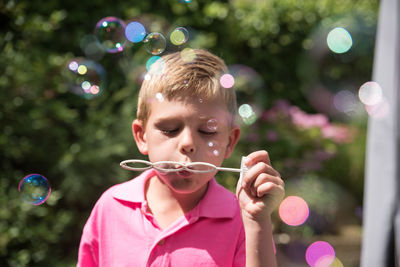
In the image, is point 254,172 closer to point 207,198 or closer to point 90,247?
point 207,198

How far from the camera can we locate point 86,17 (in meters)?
3.86

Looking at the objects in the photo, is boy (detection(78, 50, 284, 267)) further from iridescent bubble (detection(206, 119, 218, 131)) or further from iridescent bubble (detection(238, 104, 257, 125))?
iridescent bubble (detection(238, 104, 257, 125))

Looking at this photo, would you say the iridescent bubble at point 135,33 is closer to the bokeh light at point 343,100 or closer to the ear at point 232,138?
the ear at point 232,138

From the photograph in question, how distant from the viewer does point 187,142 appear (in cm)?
121

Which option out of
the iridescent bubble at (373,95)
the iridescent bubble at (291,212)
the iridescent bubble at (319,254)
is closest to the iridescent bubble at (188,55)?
the iridescent bubble at (373,95)

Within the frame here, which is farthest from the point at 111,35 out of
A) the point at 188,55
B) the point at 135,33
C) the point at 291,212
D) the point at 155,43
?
the point at 291,212

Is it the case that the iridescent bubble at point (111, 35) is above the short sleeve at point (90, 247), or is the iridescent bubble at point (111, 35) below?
above

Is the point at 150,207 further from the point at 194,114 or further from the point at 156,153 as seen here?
the point at 194,114

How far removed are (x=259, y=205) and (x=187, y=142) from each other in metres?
0.25

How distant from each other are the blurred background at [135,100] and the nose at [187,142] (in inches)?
15.6

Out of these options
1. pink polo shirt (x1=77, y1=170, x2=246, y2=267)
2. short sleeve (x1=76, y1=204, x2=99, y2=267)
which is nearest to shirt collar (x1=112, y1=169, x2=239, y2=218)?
pink polo shirt (x1=77, y1=170, x2=246, y2=267)

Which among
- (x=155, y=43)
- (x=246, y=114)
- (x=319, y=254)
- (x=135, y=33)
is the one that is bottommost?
(x=319, y=254)

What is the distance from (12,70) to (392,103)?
240cm

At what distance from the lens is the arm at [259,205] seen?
1124 millimetres
